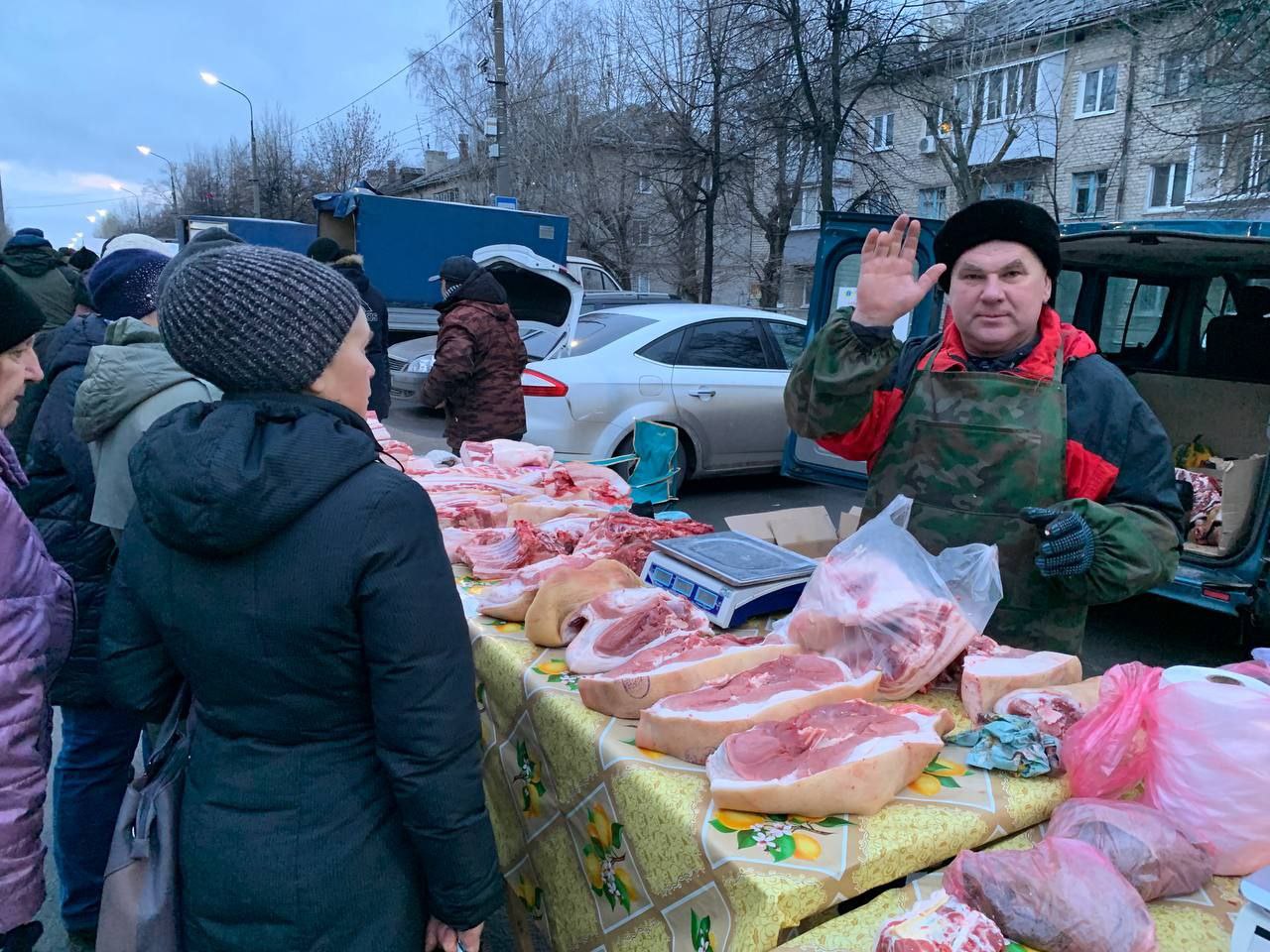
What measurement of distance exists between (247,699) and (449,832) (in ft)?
1.40

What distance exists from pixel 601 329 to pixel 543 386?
973mm

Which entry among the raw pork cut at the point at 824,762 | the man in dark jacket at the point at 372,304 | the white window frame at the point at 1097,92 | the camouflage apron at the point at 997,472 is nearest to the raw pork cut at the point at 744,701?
the raw pork cut at the point at 824,762

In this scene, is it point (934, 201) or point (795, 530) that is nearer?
point (795, 530)

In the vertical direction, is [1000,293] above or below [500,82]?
below

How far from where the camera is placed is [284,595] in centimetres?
142

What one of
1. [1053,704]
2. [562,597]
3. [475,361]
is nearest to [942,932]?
[1053,704]

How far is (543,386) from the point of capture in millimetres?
7719

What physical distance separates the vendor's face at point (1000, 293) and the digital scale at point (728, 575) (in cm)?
83

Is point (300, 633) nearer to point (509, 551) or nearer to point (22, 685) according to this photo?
point (22, 685)

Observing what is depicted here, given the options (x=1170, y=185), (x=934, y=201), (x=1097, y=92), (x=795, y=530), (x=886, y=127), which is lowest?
(x=795, y=530)

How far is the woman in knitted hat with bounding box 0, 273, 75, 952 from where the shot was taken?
5.45ft

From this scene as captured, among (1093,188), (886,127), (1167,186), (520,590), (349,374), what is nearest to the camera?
(349,374)

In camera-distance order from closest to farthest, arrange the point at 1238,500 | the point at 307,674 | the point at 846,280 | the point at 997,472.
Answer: the point at 307,674 → the point at 997,472 → the point at 1238,500 → the point at 846,280

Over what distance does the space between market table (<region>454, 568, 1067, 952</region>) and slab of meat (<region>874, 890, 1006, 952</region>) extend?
149mm
